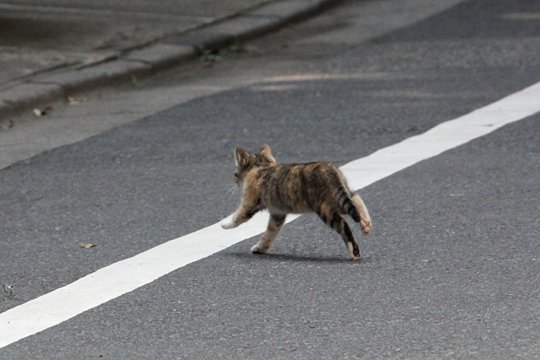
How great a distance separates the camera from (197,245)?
6742mm

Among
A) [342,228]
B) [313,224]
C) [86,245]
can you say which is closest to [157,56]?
[313,224]

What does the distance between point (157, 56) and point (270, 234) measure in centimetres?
503

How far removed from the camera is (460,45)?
11.7 meters

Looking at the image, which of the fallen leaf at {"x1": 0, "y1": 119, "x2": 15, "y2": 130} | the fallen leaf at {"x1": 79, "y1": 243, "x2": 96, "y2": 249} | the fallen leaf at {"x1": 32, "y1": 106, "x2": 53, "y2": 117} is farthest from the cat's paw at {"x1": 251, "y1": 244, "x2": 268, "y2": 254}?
the fallen leaf at {"x1": 32, "y1": 106, "x2": 53, "y2": 117}

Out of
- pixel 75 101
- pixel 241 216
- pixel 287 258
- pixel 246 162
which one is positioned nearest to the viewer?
pixel 287 258

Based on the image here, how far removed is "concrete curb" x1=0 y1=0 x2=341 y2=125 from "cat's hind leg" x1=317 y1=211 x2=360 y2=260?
3996mm

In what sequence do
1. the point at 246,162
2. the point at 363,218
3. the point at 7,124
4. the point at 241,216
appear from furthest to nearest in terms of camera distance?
the point at 7,124
the point at 246,162
the point at 241,216
the point at 363,218

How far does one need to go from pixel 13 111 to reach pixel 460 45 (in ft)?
12.0

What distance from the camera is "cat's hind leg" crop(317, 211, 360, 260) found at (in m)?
6.29

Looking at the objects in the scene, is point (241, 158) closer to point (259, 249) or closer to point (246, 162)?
point (246, 162)

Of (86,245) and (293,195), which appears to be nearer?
(293,195)

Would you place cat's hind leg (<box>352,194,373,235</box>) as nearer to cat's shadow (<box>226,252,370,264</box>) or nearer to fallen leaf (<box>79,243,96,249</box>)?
cat's shadow (<box>226,252,370,264</box>)

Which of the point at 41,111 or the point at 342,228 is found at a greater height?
the point at 342,228

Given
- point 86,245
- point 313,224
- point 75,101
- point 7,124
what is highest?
point 86,245
